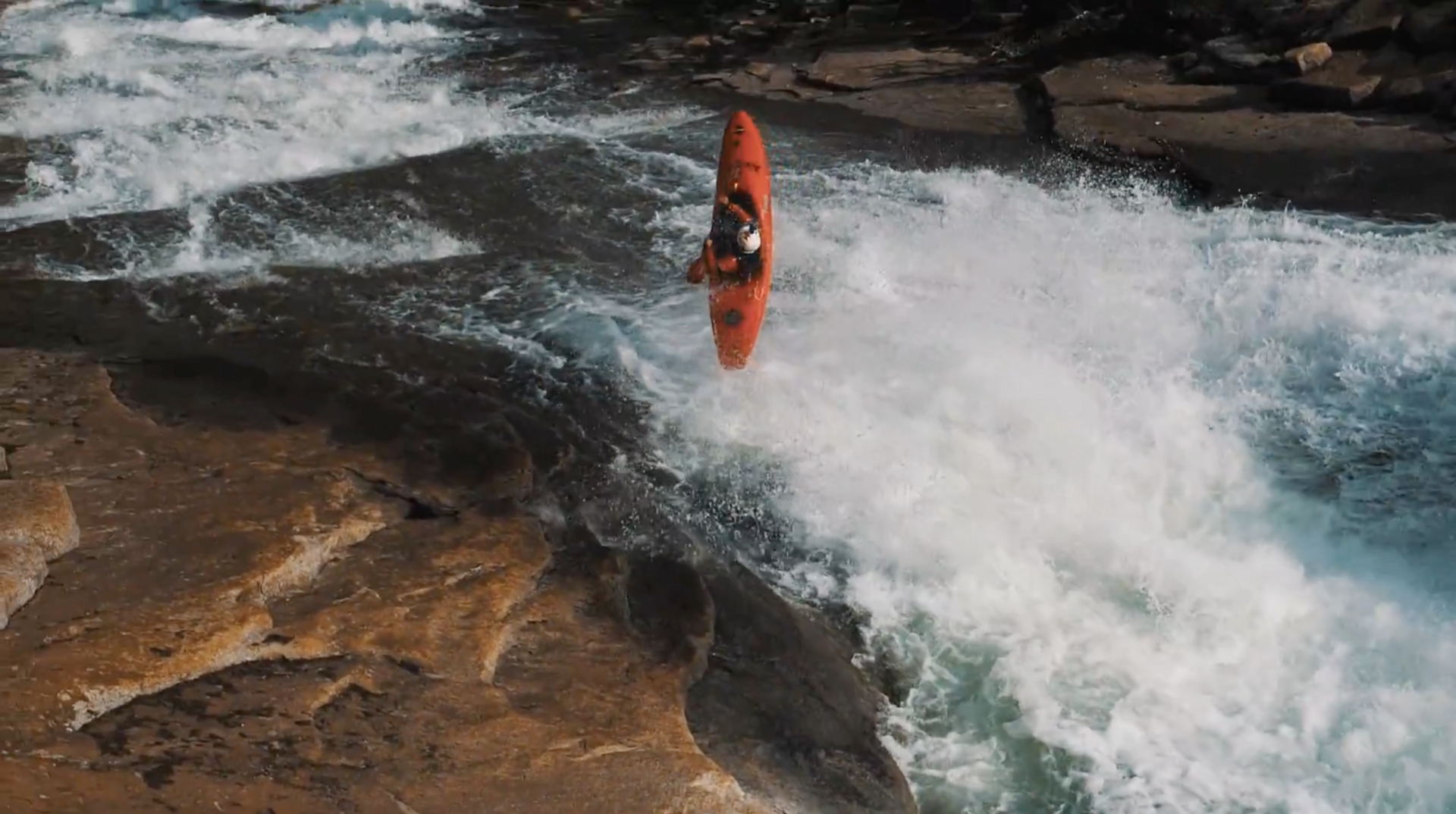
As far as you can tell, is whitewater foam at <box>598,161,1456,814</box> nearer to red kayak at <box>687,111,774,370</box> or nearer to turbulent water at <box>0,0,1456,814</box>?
turbulent water at <box>0,0,1456,814</box>

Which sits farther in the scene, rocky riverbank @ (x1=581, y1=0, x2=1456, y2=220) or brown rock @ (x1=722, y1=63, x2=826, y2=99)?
brown rock @ (x1=722, y1=63, x2=826, y2=99)

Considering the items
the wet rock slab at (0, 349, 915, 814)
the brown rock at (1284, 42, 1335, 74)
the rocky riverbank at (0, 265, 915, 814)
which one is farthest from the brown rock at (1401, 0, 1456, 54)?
the wet rock slab at (0, 349, 915, 814)

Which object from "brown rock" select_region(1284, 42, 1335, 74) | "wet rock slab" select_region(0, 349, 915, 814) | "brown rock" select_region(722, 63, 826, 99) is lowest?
"wet rock slab" select_region(0, 349, 915, 814)

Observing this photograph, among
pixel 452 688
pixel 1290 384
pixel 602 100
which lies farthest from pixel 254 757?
pixel 602 100

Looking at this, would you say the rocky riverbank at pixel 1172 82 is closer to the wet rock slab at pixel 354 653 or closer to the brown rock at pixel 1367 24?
the brown rock at pixel 1367 24

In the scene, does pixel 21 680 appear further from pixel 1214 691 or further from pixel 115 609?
pixel 1214 691

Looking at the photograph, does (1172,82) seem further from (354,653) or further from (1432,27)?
(354,653)
